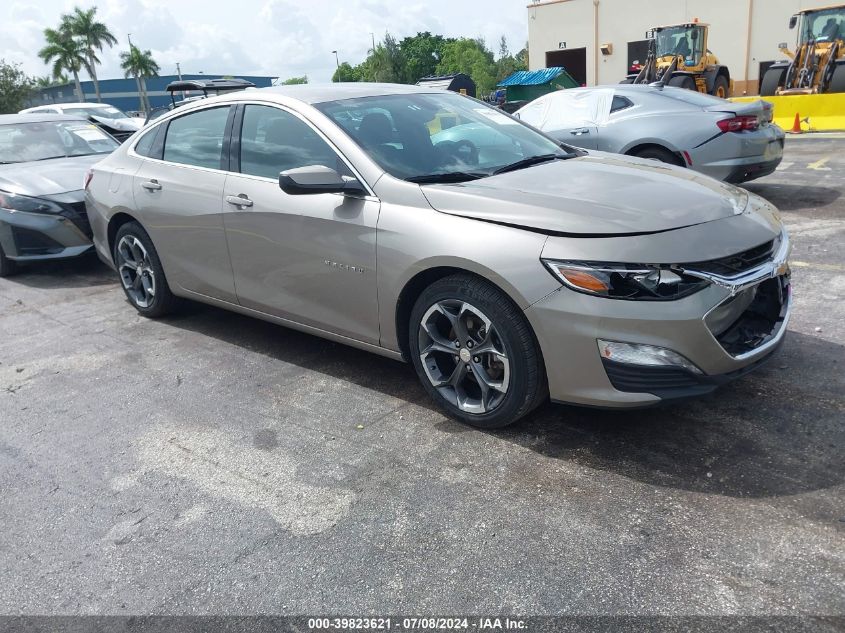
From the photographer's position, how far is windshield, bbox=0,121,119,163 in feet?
24.9

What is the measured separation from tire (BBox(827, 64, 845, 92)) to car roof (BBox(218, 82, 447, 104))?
16415 millimetres

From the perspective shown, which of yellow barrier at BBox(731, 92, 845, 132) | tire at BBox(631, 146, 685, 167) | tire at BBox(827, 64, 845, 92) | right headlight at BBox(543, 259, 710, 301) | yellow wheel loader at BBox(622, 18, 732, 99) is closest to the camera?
right headlight at BBox(543, 259, 710, 301)

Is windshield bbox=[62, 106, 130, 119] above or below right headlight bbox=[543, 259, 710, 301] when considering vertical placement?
above

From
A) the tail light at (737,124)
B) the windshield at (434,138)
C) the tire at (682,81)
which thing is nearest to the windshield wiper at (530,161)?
the windshield at (434,138)

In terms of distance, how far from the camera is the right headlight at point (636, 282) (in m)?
2.86

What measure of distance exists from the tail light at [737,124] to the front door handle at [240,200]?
17.8 feet

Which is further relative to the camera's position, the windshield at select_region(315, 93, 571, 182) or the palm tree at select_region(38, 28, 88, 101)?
the palm tree at select_region(38, 28, 88, 101)

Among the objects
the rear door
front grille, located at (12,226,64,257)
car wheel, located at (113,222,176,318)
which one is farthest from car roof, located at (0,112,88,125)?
the rear door

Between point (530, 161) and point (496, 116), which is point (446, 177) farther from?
point (496, 116)

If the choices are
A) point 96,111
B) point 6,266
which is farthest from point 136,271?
point 96,111

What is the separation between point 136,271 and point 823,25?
66.7 feet

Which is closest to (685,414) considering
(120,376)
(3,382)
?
(120,376)

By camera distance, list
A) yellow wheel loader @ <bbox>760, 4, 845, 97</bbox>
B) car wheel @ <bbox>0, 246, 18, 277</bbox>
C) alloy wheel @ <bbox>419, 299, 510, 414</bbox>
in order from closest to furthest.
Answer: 1. alloy wheel @ <bbox>419, 299, 510, 414</bbox>
2. car wheel @ <bbox>0, 246, 18, 277</bbox>
3. yellow wheel loader @ <bbox>760, 4, 845, 97</bbox>

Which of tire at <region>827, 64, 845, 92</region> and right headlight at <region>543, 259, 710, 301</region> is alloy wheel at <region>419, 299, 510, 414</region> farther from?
tire at <region>827, 64, 845, 92</region>
